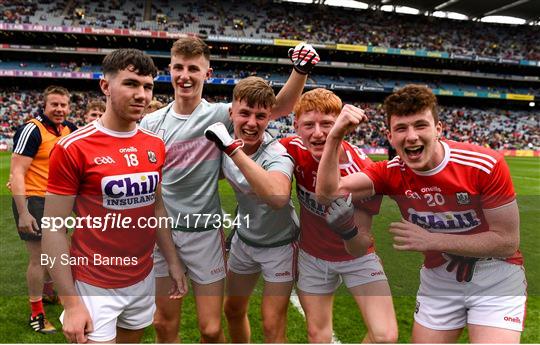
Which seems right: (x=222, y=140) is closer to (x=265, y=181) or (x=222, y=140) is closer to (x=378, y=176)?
(x=265, y=181)

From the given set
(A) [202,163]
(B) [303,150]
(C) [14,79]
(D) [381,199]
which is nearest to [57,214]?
(A) [202,163]

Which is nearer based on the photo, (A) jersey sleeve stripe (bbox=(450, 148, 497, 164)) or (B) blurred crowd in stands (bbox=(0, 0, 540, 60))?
(A) jersey sleeve stripe (bbox=(450, 148, 497, 164))

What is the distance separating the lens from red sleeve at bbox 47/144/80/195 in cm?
213

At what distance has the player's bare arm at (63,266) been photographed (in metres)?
2.13

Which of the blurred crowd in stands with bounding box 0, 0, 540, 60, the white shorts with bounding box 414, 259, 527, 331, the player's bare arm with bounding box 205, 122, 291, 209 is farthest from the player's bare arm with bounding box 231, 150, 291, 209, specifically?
the blurred crowd in stands with bounding box 0, 0, 540, 60

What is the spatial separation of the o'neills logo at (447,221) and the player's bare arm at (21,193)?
3.28 meters

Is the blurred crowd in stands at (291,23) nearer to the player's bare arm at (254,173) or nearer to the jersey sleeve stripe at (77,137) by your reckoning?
the jersey sleeve stripe at (77,137)

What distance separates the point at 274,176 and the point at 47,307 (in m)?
3.60

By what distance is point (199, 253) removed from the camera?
3016 millimetres

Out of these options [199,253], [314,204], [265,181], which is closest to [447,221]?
[314,204]

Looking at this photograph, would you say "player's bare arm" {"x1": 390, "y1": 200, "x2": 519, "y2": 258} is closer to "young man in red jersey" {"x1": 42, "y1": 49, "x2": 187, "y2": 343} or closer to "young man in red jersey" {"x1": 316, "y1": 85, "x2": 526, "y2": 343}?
"young man in red jersey" {"x1": 316, "y1": 85, "x2": 526, "y2": 343}

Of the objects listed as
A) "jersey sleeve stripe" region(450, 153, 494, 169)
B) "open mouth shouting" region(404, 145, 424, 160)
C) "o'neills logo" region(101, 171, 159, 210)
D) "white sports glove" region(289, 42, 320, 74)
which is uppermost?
"white sports glove" region(289, 42, 320, 74)

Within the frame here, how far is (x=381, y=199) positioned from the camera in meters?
2.79

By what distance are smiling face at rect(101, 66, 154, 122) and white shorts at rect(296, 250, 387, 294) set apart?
1618 millimetres
